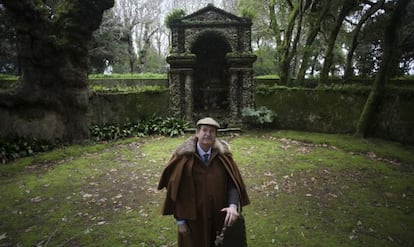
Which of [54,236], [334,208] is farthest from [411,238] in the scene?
[54,236]

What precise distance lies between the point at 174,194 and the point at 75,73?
33.7 ft

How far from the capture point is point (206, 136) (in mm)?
3053

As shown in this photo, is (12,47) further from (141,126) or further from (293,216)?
(293,216)

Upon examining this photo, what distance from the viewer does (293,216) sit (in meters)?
5.51

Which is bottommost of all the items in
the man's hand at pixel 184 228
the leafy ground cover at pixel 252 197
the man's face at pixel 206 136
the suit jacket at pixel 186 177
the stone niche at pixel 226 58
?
the leafy ground cover at pixel 252 197

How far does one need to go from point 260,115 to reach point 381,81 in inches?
219

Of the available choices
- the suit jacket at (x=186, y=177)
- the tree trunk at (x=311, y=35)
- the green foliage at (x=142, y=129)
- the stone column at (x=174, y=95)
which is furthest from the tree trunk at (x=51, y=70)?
the tree trunk at (x=311, y=35)

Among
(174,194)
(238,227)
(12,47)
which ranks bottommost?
(238,227)

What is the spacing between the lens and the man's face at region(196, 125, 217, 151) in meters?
3.06

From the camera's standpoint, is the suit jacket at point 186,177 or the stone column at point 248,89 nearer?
the suit jacket at point 186,177

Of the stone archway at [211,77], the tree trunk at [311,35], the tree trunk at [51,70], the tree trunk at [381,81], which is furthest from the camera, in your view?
the stone archway at [211,77]

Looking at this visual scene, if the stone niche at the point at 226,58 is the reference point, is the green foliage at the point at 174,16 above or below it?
above

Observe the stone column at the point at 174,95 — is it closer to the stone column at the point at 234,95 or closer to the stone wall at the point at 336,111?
the stone column at the point at 234,95

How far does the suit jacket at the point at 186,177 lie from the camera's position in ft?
9.98
